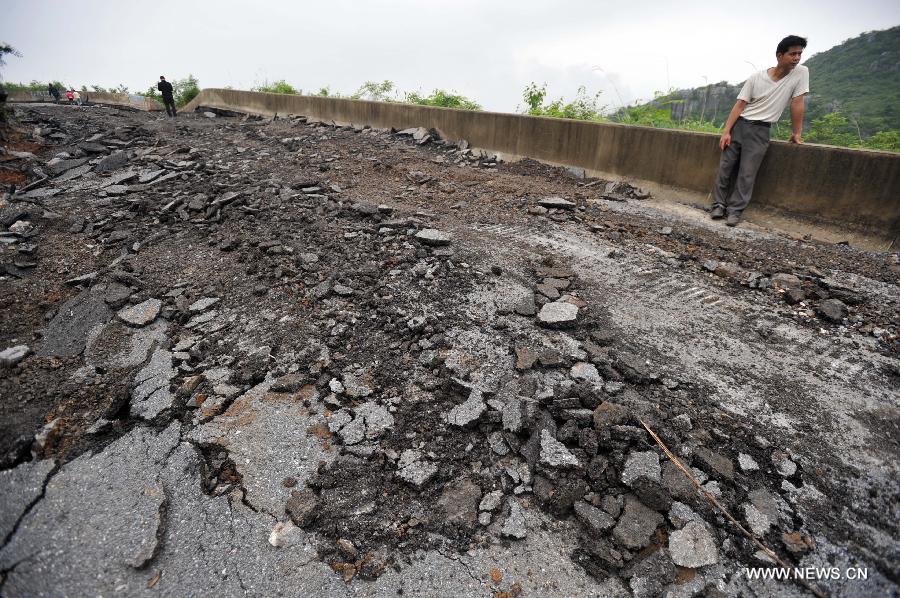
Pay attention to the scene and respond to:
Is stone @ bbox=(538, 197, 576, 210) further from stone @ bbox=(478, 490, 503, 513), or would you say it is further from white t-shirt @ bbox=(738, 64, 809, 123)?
stone @ bbox=(478, 490, 503, 513)

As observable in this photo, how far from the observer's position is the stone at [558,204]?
5.21 metres

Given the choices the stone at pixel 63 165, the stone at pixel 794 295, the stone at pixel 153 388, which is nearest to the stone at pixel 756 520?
the stone at pixel 794 295

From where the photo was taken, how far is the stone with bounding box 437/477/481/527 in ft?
6.70

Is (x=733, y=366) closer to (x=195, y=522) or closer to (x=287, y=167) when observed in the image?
(x=195, y=522)

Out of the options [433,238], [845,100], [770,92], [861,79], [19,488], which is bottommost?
[19,488]

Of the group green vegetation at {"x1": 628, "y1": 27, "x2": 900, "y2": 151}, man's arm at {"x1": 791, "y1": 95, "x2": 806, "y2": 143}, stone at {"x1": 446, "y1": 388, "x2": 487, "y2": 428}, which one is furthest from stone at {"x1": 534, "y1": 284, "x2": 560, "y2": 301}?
green vegetation at {"x1": 628, "y1": 27, "x2": 900, "y2": 151}

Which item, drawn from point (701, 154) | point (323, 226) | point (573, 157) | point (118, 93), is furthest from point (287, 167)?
point (118, 93)

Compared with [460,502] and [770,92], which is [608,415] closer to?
[460,502]

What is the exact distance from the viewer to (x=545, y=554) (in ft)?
6.23

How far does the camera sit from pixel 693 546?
6.11 ft

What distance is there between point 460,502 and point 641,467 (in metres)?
0.90

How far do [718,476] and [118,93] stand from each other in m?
32.2

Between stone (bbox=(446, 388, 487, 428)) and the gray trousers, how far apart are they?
4.17 meters

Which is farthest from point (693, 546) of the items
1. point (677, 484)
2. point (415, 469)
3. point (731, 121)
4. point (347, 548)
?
point (731, 121)
